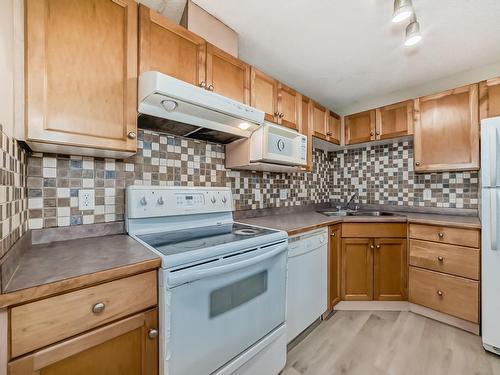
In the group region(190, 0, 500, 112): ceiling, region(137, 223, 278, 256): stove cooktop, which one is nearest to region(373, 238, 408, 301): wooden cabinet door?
region(137, 223, 278, 256): stove cooktop

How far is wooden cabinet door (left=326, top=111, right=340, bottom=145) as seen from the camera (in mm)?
2595

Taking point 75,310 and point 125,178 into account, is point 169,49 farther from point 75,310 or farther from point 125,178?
point 75,310

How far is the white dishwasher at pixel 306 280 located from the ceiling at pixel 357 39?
1452mm

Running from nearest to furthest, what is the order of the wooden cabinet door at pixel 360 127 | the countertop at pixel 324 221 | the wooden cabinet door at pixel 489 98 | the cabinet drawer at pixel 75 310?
the cabinet drawer at pixel 75 310 → the countertop at pixel 324 221 → the wooden cabinet door at pixel 489 98 → the wooden cabinet door at pixel 360 127

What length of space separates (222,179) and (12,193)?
1250mm

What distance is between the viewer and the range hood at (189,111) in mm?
1110

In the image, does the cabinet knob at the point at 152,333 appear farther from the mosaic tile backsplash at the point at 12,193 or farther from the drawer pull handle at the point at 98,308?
the mosaic tile backsplash at the point at 12,193

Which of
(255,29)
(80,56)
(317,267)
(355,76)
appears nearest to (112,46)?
(80,56)

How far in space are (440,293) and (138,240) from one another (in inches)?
92.3

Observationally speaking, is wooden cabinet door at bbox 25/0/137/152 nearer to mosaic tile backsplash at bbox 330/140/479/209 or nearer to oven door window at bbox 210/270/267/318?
oven door window at bbox 210/270/267/318

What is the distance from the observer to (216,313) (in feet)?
3.44

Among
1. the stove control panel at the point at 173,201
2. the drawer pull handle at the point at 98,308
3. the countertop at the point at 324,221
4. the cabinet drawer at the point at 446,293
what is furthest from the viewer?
the cabinet drawer at the point at 446,293

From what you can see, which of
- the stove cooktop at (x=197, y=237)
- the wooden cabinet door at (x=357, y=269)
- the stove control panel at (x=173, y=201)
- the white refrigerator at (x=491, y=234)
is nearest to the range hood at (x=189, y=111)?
the stove control panel at (x=173, y=201)

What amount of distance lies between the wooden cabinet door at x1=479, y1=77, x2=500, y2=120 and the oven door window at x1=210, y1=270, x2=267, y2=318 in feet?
7.49
